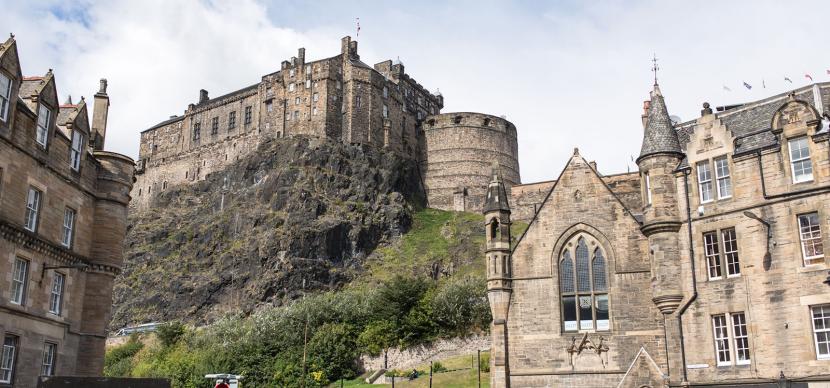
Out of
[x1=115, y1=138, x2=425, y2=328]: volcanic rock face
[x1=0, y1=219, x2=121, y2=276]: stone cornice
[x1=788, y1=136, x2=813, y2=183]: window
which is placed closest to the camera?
[x1=0, y1=219, x2=121, y2=276]: stone cornice

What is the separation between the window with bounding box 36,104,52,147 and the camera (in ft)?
94.0

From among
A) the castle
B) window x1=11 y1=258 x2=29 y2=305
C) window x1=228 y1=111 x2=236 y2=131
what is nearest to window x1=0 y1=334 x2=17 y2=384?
window x1=11 y1=258 x2=29 y2=305

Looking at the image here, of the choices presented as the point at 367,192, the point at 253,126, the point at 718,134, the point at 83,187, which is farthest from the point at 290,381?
the point at 253,126

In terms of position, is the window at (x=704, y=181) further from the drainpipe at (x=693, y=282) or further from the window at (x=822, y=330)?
the window at (x=822, y=330)

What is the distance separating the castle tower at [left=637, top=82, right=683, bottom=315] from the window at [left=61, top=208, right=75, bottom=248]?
2123 cm

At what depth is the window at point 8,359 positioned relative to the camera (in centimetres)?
2678

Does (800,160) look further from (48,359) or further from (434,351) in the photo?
(434,351)

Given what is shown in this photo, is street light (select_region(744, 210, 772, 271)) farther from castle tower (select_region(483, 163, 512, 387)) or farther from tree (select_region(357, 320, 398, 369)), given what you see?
tree (select_region(357, 320, 398, 369))

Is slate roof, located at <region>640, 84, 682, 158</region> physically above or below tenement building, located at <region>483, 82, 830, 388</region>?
above

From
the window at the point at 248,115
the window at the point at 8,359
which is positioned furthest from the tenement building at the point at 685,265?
the window at the point at 248,115

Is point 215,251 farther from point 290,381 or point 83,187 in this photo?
point 83,187

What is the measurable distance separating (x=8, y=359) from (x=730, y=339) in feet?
77.9

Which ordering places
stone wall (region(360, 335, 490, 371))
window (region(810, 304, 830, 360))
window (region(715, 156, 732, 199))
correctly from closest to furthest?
window (region(810, 304, 830, 360))
window (region(715, 156, 732, 199))
stone wall (region(360, 335, 490, 371))

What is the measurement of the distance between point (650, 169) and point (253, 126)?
72.9m
